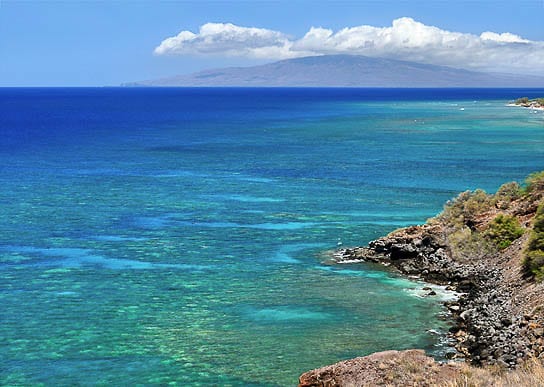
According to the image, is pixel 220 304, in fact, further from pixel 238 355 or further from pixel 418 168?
pixel 418 168

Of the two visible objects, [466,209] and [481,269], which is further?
[466,209]

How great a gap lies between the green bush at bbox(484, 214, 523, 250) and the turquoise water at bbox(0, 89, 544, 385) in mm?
5978

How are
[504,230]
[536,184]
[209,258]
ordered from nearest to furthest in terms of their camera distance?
[504,230] → [209,258] → [536,184]

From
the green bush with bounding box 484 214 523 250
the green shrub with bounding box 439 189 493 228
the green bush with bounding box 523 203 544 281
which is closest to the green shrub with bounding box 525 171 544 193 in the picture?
the green shrub with bounding box 439 189 493 228

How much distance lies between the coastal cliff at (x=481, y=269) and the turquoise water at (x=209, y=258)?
161 cm

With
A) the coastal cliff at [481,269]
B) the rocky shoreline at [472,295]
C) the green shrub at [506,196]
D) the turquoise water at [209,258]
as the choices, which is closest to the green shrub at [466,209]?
the coastal cliff at [481,269]

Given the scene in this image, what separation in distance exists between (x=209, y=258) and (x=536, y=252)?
17.5 m

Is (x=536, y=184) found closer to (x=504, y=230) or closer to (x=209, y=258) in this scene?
(x=504, y=230)

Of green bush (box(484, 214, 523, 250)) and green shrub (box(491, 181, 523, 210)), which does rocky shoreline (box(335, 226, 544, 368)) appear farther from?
green shrub (box(491, 181, 523, 210))

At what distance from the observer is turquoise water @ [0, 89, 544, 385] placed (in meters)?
28.1

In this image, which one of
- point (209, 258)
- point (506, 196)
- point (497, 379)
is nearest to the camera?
point (497, 379)

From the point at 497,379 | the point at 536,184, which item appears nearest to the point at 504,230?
the point at 536,184

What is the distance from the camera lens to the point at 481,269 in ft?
124

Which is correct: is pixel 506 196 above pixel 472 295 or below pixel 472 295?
above
